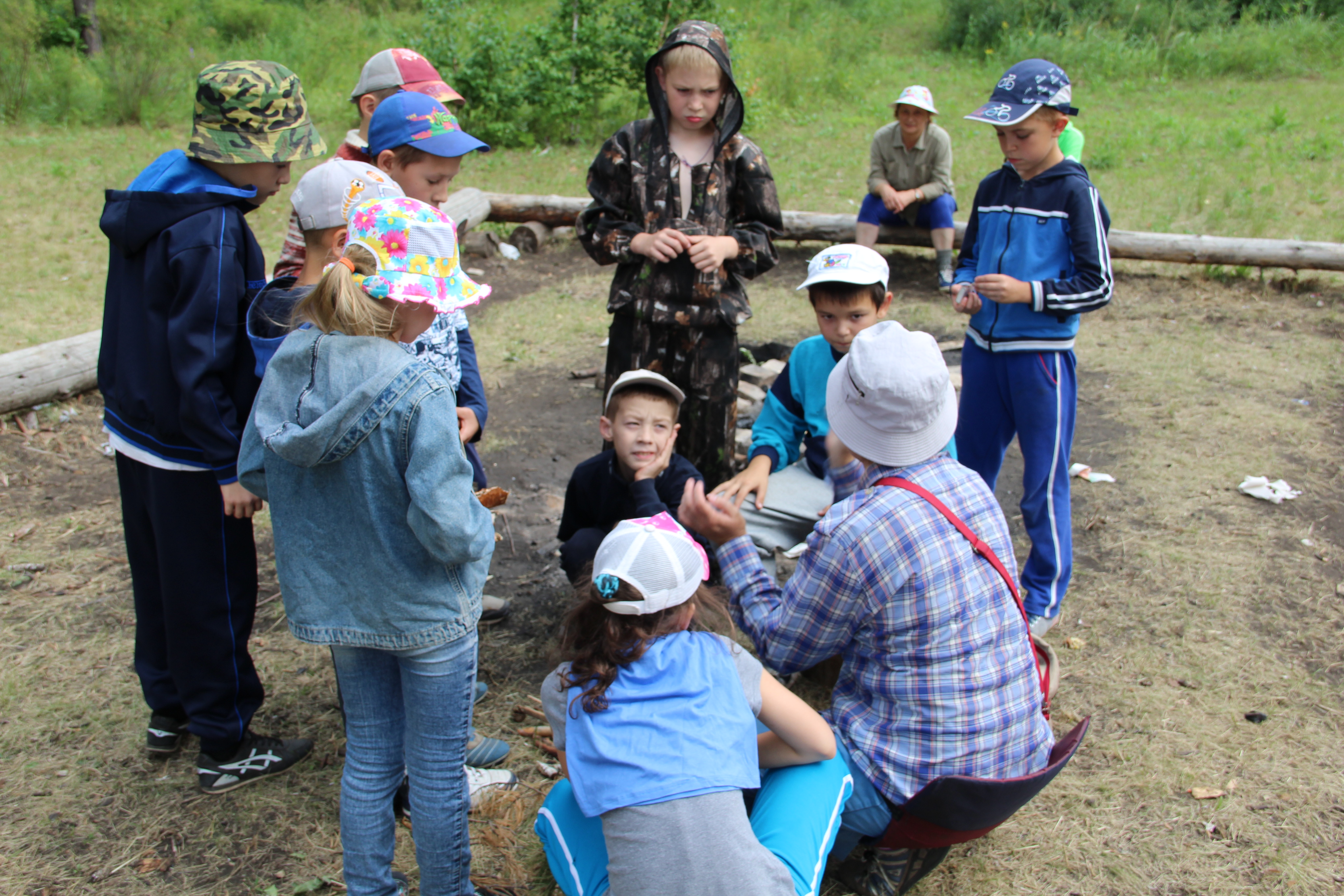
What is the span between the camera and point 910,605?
213cm

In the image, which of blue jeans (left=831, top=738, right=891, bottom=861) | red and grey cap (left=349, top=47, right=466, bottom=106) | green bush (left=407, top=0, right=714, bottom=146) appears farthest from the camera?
green bush (left=407, top=0, right=714, bottom=146)

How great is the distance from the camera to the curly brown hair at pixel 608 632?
1900 millimetres

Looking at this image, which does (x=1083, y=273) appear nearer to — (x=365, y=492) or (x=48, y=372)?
(x=365, y=492)

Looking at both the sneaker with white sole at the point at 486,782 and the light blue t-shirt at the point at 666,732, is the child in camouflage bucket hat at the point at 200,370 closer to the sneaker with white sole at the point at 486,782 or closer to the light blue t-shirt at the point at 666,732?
the sneaker with white sole at the point at 486,782

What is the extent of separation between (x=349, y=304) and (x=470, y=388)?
3.79ft

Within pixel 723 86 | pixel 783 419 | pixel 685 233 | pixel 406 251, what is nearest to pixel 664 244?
pixel 685 233

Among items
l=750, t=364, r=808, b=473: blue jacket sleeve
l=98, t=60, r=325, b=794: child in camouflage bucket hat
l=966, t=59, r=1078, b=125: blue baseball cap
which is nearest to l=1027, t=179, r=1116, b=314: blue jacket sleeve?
l=966, t=59, r=1078, b=125: blue baseball cap

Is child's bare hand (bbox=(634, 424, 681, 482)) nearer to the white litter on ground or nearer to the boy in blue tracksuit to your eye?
the boy in blue tracksuit

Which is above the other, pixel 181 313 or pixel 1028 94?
pixel 1028 94

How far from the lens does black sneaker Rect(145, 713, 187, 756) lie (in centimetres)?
284

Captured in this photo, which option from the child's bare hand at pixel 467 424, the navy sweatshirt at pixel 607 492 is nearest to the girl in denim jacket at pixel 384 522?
the child's bare hand at pixel 467 424

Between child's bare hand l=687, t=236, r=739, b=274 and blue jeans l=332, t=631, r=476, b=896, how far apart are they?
173 centimetres

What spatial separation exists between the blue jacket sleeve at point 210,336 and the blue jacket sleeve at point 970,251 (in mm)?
2552

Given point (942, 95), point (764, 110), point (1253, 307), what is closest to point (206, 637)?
point (1253, 307)
